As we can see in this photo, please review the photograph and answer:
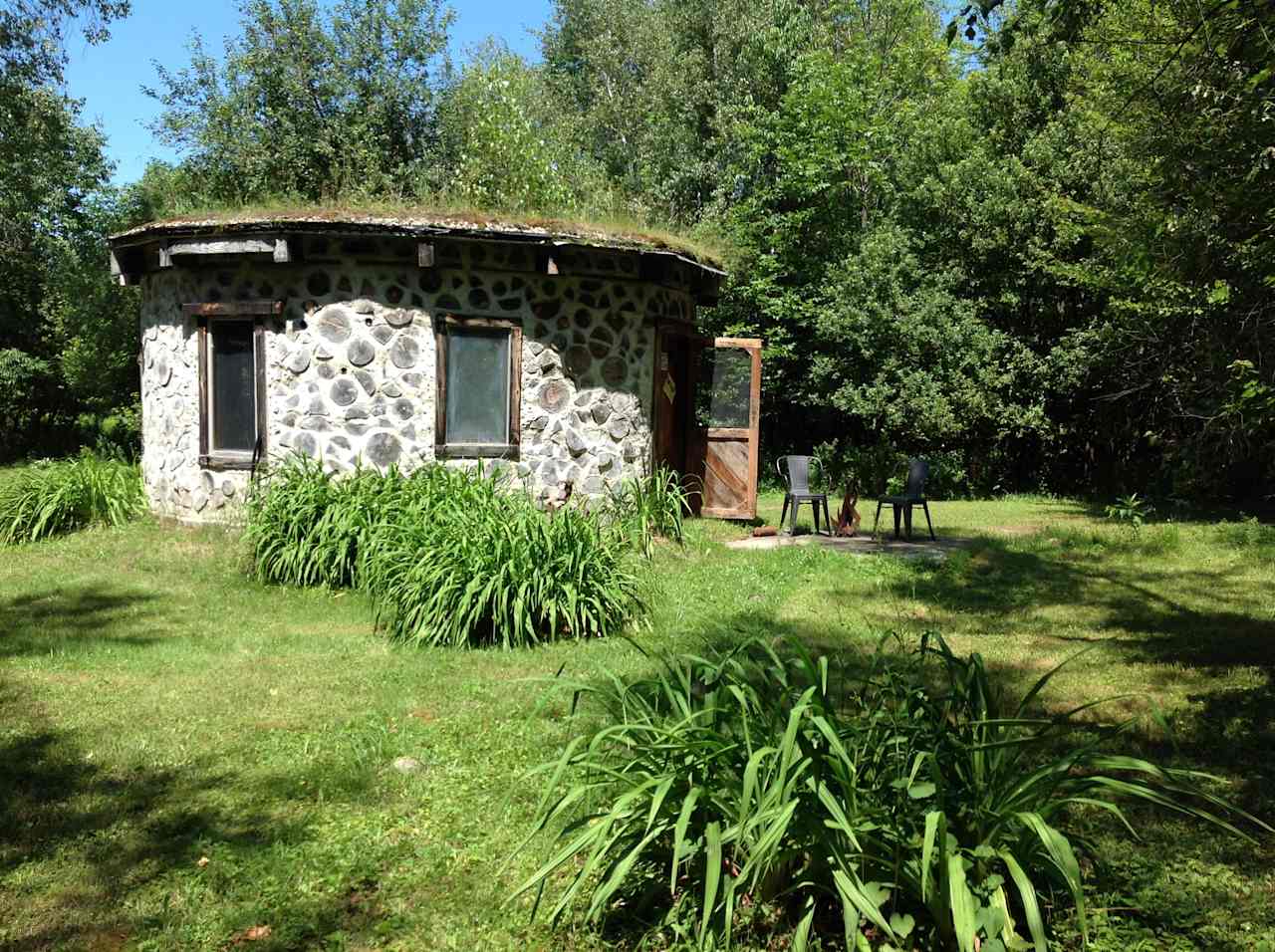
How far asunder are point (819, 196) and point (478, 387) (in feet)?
38.5

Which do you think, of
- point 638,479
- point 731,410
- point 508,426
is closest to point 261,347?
point 508,426

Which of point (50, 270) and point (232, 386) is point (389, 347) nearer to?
point (232, 386)

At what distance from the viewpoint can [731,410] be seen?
648 inches

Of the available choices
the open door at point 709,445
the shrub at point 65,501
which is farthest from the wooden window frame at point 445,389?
the shrub at point 65,501

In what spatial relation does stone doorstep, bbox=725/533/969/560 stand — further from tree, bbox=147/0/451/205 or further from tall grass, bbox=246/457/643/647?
tree, bbox=147/0/451/205

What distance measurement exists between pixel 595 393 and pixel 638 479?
1.02 m

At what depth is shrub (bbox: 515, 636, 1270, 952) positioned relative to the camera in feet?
7.91

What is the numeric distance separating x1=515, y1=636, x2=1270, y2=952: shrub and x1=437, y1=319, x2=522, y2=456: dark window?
20.3 ft

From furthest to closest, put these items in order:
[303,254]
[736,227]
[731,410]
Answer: [736,227] < [731,410] < [303,254]

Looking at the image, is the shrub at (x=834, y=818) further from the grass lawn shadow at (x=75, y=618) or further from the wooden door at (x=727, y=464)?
the wooden door at (x=727, y=464)

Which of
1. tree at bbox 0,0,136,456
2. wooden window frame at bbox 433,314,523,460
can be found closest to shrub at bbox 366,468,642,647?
wooden window frame at bbox 433,314,523,460

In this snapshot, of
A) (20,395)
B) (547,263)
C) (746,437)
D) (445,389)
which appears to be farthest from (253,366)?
(20,395)

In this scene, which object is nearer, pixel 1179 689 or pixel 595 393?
pixel 1179 689

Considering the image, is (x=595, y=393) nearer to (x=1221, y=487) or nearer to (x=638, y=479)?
(x=638, y=479)
